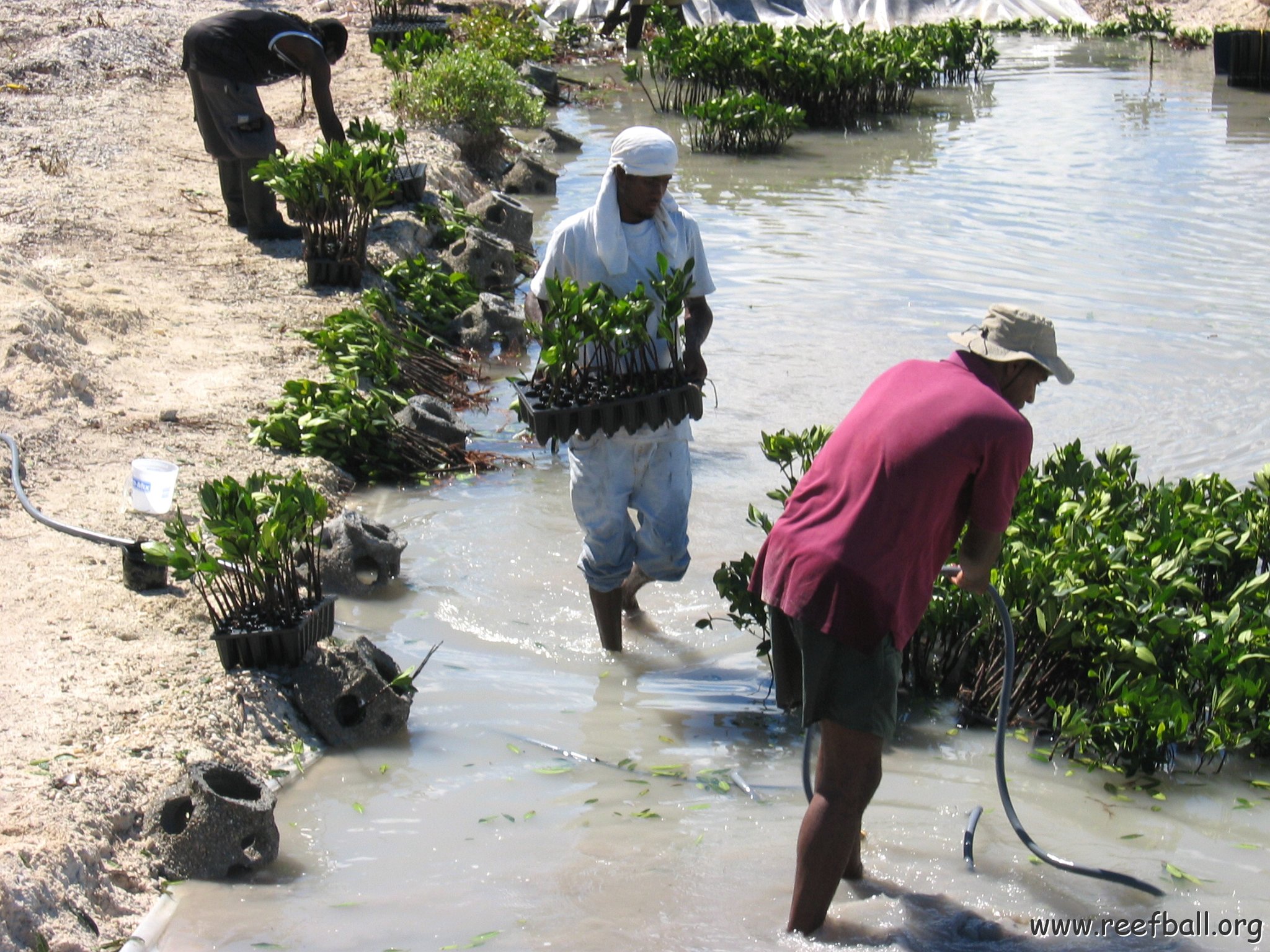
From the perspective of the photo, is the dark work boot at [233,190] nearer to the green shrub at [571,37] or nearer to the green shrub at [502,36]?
the green shrub at [502,36]

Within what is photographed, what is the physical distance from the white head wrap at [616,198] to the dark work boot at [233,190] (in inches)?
221

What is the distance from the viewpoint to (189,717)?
3.92 metres

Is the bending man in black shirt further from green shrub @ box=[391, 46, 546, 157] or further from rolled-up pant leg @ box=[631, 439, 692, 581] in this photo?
rolled-up pant leg @ box=[631, 439, 692, 581]

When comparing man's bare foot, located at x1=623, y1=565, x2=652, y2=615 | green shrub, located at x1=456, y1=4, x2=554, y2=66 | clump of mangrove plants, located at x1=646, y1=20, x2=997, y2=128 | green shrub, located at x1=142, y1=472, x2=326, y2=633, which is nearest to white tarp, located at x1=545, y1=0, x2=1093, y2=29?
green shrub, located at x1=456, y1=4, x2=554, y2=66

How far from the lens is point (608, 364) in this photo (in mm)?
4605

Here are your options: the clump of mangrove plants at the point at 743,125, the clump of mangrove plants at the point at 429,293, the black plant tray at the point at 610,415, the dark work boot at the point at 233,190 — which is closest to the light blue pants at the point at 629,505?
the black plant tray at the point at 610,415

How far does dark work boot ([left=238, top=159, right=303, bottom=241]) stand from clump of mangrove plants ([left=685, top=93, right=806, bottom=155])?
7513 mm

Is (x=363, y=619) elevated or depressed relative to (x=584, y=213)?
depressed

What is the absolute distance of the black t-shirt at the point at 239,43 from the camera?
28.3ft

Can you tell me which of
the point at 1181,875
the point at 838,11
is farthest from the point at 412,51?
the point at 1181,875

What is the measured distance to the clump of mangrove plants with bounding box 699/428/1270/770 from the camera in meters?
4.22

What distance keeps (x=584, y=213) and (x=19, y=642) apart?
2.39 m

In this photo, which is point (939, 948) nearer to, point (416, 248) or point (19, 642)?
point (19, 642)

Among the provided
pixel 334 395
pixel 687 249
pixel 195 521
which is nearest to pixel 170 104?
pixel 334 395
